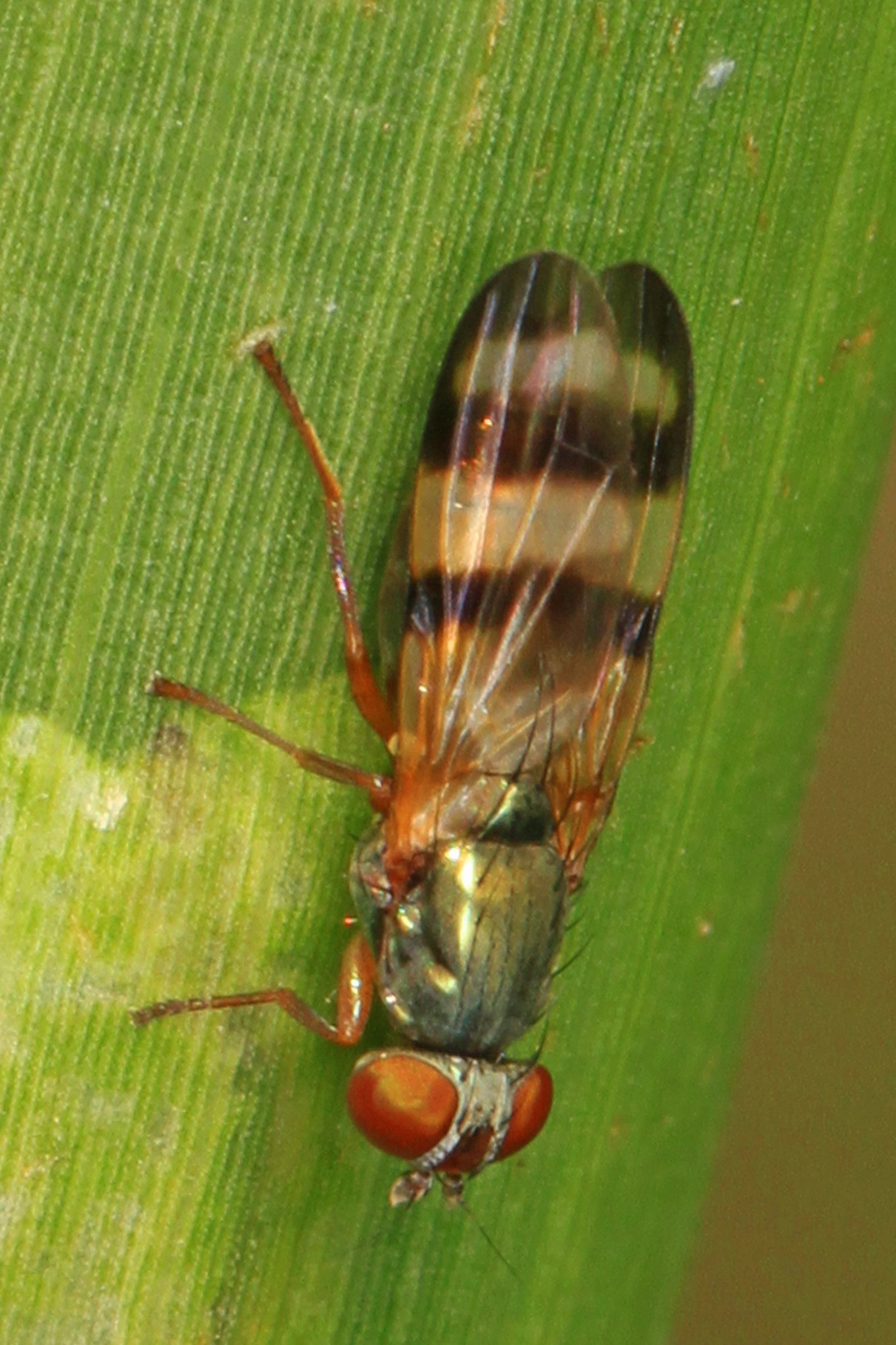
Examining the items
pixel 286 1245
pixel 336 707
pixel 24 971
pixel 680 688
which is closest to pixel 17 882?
pixel 24 971

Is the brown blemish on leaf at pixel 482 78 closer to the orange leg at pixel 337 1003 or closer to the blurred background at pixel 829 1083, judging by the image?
the orange leg at pixel 337 1003

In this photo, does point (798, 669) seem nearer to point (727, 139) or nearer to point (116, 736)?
point (727, 139)

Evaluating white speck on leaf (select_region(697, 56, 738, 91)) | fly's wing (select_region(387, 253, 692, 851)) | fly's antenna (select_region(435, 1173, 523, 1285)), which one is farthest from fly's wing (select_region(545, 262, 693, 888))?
fly's antenna (select_region(435, 1173, 523, 1285))

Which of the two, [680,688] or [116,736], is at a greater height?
[680,688]

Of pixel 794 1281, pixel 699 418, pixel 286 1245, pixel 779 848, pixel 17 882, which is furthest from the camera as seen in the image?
pixel 794 1281

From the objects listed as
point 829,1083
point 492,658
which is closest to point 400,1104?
point 492,658

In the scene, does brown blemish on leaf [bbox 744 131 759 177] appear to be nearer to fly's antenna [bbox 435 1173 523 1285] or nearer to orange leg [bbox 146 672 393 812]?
orange leg [bbox 146 672 393 812]

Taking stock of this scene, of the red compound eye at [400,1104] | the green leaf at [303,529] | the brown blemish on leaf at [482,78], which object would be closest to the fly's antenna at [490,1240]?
the green leaf at [303,529]
